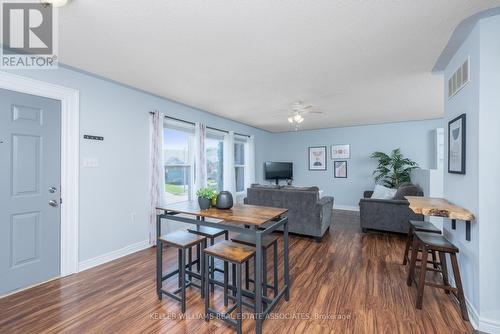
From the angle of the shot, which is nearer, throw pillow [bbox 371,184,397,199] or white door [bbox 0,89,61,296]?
white door [bbox 0,89,61,296]

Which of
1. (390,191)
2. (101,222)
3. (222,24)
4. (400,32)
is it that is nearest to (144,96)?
(101,222)

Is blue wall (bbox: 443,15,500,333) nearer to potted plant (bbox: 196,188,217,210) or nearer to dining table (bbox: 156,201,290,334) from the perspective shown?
dining table (bbox: 156,201,290,334)

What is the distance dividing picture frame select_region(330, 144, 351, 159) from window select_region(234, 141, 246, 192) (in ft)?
8.64

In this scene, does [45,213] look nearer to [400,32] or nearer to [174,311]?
[174,311]

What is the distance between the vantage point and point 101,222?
2922 millimetres

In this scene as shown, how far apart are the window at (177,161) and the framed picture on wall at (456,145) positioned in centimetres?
381

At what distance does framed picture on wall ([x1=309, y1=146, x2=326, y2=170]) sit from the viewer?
6801 mm

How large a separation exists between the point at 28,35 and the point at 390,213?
5327 mm

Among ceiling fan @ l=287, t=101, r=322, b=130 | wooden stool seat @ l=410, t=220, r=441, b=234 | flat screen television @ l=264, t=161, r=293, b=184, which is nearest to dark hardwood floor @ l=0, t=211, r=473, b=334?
wooden stool seat @ l=410, t=220, r=441, b=234

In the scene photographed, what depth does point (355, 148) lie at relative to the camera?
6.35 metres

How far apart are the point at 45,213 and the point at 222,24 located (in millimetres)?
2659

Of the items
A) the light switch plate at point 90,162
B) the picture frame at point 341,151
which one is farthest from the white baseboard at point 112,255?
the picture frame at point 341,151

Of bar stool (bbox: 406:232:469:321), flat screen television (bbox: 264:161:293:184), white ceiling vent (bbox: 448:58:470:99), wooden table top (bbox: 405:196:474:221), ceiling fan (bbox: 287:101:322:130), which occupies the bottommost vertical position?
bar stool (bbox: 406:232:469:321)

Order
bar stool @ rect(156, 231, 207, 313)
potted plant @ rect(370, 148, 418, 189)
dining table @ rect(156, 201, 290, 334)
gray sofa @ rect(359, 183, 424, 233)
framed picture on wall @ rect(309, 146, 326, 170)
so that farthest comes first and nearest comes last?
framed picture on wall @ rect(309, 146, 326, 170) → potted plant @ rect(370, 148, 418, 189) → gray sofa @ rect(359, 183, 424, 233) → bar stool @ rect(156, 231, 207, 313) → dining table @ rect(156, 201, 290, 334)
